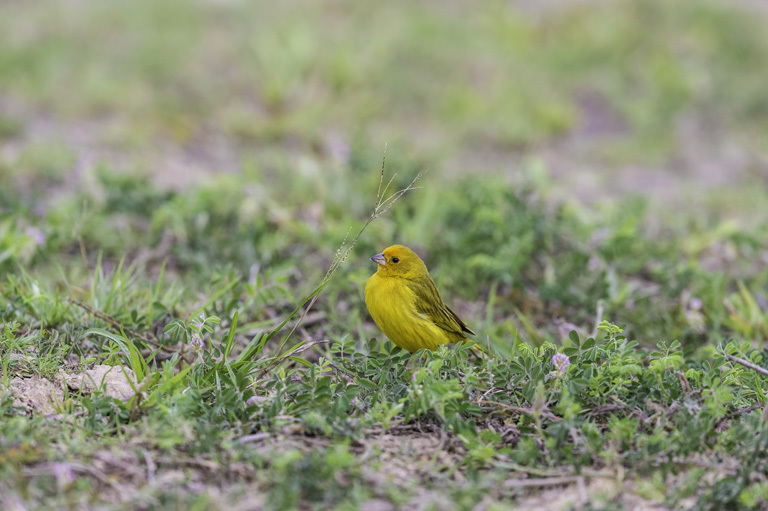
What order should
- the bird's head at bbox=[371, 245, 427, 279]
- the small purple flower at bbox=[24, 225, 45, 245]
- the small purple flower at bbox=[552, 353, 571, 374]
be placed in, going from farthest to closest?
the small purple flower at bbox=[24, 225, 45, 245] < the bird's head at bbox=[371, 245, 427, 279] < the small purple flower at bbox=[552, 353, 571, 374]

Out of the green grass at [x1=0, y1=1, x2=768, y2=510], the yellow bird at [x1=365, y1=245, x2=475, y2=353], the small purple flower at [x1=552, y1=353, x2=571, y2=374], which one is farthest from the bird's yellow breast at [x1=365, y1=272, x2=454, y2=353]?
the small purple flower at [x1=552, y1=353, x2=571, y2=374]

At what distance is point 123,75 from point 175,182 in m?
2.97

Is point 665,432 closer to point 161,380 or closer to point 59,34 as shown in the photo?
point 161,380

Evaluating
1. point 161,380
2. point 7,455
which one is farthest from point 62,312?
point 7,455

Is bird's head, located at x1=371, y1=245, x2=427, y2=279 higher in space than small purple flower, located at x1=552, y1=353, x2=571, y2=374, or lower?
higher

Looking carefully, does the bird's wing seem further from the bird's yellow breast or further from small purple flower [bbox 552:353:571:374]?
small purple flower [bbox 552:353:571:374]

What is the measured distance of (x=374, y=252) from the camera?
488 centimetres

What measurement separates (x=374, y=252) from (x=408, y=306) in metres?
1.61

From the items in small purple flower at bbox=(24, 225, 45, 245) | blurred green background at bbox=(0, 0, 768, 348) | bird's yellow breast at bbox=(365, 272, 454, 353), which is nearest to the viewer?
bird's yellow breast at bbox=(365, 272, 454, 353)

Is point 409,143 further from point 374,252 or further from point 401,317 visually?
point 401,317

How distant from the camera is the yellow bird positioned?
3.29m

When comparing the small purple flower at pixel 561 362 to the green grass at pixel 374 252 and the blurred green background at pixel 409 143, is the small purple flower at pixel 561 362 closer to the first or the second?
the green grass at pixel 374 252

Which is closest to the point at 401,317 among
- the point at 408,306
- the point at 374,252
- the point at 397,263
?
the point at 408,306

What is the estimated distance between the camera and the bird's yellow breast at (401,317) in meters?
3.28
